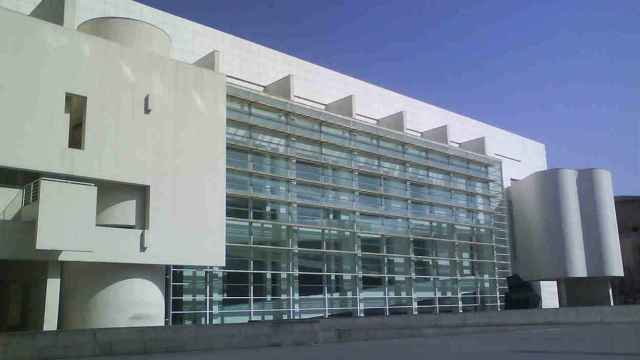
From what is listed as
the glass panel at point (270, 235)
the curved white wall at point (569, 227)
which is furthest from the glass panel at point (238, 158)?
the curved white wall at point (569, 227)

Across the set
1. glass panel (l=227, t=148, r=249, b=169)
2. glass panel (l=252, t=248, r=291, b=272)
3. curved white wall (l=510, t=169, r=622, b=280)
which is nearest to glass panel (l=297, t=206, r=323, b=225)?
glass panel (l=252, t=248, r=291, b=272)

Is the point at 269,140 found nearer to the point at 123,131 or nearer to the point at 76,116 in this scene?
the point at 123,131

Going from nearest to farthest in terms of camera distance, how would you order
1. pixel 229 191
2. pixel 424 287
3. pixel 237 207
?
pixel 229 191 < pixel 237 207 < pixel 424 287

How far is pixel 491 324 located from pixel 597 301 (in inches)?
821

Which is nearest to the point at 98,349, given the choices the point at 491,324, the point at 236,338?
the point at 236,338

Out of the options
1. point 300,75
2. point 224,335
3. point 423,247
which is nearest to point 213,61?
point 300,75

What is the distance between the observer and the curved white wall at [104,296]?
22953mm

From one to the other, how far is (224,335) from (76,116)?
11.1 meters

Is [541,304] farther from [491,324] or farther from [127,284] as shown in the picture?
[127,284]

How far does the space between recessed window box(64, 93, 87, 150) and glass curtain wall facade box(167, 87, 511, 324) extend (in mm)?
7176

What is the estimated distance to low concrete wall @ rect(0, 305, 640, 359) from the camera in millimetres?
16453

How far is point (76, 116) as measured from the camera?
24.9 metres

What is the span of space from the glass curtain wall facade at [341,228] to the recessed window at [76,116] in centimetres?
718

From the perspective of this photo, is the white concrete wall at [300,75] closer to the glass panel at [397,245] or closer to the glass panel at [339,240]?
the glass panel at [339,240]
